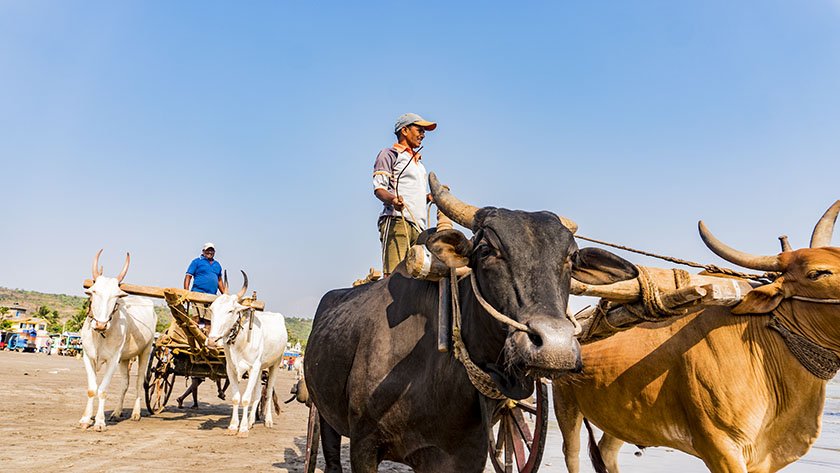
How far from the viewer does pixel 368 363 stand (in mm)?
3318

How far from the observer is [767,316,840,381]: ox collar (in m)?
3.64

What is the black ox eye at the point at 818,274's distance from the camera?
3.66 m

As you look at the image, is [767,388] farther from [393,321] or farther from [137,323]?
[137,323]

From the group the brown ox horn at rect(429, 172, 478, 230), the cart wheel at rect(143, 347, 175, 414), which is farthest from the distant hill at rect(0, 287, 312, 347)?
the brown ox horn at rect(429, 172, 478, 230)

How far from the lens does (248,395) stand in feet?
33.2

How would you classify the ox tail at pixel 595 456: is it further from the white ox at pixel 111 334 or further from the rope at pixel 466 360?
the white ox at pixel 111 334

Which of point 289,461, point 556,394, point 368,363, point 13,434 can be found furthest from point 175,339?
point 368,363

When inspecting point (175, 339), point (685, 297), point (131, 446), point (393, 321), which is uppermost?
point (685, 297)

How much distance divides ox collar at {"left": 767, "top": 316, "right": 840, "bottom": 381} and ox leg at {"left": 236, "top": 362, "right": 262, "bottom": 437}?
8.16 meters

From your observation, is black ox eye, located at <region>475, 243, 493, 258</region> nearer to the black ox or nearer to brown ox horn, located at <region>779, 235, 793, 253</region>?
the black ox

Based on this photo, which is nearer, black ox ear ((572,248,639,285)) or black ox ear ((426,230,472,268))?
black ox ear ((426,230,472,268))

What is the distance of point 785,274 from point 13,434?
30.4 feet

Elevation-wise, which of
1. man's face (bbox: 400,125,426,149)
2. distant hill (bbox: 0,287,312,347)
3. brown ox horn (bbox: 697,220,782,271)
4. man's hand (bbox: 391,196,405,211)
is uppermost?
man's face (bbox: 400,125,426,149)

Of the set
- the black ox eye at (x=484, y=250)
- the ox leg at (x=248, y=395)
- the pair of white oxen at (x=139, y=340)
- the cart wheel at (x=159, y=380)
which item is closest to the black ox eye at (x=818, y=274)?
the black ox eye at (x=484, y=250)
